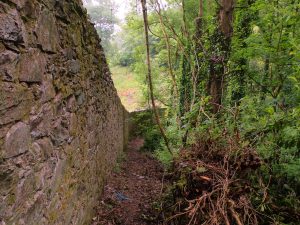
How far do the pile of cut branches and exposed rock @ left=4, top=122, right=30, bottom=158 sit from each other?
1.89m

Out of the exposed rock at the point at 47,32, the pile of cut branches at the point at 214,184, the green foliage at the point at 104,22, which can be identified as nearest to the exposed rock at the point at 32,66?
the exposed rock at the point at 47,32

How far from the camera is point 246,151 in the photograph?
363 cm

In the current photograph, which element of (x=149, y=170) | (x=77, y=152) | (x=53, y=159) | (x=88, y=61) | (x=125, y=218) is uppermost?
(x=88, y=61)

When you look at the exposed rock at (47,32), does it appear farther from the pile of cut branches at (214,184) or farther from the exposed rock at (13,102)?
the pile of cut branches at (214,184)

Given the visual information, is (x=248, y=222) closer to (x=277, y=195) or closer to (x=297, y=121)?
(x=277, y=195)

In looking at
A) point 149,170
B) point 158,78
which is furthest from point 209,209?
point 158,78

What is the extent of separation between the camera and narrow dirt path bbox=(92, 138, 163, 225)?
14.5 ft

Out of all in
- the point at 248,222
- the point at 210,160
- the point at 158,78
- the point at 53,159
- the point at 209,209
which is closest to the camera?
the point at 53,159

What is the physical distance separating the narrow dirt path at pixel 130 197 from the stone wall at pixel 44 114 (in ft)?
1.59

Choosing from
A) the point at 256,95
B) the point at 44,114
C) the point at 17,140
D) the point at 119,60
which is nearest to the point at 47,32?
the point at 44,114

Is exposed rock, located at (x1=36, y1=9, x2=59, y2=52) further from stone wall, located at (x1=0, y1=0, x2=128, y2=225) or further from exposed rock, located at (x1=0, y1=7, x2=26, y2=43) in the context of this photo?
exposed rock, located at (x1=0, y1=7, x2=26, y2=43)

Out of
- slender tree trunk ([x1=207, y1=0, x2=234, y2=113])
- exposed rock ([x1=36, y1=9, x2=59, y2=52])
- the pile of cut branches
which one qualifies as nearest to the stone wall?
exposed rock ([x1=36, y1=9, x2=59, y2=52])

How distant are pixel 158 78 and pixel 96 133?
9.55 meters

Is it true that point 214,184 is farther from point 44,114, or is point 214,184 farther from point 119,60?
point 119,60
